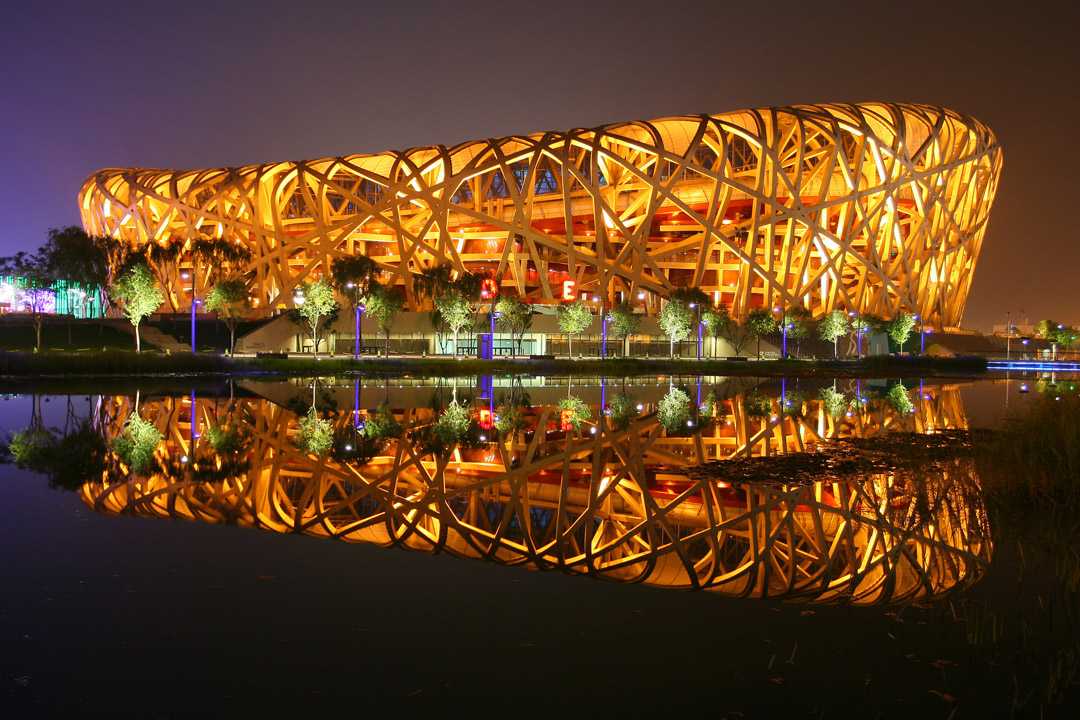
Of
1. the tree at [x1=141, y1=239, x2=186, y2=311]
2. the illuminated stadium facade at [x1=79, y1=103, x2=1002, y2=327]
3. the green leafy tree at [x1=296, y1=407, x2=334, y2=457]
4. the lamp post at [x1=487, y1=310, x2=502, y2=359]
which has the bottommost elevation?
the green leafy tree at [x1=296, y1=407, x2=334, y2=457]

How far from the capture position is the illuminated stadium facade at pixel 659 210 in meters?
64.2

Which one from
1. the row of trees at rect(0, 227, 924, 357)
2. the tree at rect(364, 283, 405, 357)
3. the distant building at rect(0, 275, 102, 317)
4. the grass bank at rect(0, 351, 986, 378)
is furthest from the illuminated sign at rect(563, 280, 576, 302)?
the distant building at rect(0, 275, 102, 317)

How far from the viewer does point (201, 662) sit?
17.0ft

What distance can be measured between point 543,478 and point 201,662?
24.3ft

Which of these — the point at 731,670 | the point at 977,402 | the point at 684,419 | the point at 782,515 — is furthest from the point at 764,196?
the point at 731,670

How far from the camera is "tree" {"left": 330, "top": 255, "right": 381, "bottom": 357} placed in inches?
2164

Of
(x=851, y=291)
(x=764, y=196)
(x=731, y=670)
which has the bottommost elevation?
(x=731, y=670)

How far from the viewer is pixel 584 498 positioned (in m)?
10.7

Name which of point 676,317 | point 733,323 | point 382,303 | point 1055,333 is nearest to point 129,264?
point 382,303

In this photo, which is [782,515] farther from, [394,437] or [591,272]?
[591,272]

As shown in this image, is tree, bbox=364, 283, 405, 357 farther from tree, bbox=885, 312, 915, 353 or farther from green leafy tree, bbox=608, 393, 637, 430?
tree, bbox=885, 312, 915, 353

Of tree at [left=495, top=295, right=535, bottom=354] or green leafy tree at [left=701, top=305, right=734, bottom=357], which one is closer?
tree at [left=495, top=295, right=535, bottom=354]

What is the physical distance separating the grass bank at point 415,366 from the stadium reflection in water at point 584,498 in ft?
60.1

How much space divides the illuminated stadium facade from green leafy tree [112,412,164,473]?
4813 centimetres
